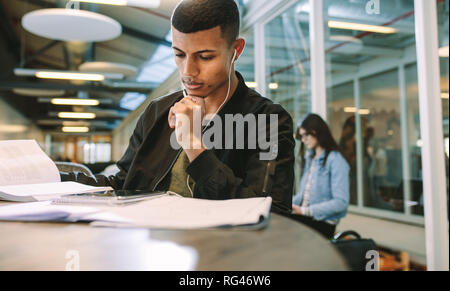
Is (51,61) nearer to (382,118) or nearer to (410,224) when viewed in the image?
(382,118)

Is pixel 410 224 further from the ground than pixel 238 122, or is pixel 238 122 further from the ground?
pixel 238 122

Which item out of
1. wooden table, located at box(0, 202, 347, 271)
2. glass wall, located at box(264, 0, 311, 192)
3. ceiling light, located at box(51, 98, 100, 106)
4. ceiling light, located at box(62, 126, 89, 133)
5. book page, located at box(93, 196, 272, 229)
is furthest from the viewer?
ceiling light, located at box(51, 98, 100, 106)

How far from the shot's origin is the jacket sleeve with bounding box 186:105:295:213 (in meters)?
0.85

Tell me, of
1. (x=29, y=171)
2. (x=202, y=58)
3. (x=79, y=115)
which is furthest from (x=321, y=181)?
(x=79, y=115)

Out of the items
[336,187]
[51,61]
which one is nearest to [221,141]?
[336,187]

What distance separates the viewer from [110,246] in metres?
0.35

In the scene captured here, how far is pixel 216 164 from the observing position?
86 cm

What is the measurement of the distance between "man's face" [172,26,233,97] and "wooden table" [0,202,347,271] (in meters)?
0.68

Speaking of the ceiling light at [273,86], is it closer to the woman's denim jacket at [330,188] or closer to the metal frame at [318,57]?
the metal frame at [318,57]

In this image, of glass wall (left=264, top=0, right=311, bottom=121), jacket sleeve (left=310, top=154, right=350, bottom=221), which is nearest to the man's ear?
jacket sleeve (left=310, top=154, right=350, bottom=221)

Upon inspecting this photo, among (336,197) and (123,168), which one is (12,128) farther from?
(123,168)

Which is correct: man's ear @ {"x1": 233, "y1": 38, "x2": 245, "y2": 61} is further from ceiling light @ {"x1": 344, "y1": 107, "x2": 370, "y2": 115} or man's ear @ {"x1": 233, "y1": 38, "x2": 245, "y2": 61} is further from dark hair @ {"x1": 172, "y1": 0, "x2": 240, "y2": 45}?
ceiling light @ {"x1": 344, "y1": 107, "x2": 370, "y2": 115}

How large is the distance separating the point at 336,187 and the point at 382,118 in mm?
2661

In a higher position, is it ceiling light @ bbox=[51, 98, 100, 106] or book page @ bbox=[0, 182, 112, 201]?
ceiling light @ bbox=[51, 98, 100, 106]
